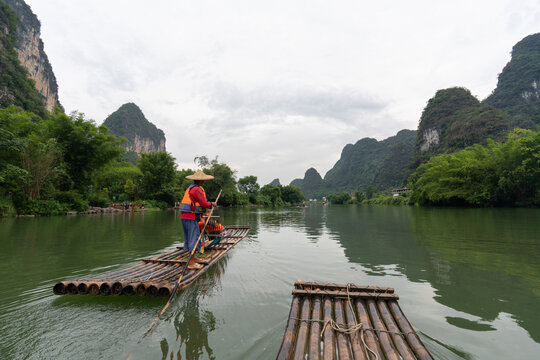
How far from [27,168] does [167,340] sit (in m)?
23.9

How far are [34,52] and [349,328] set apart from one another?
343 ft

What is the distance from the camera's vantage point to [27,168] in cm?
1945

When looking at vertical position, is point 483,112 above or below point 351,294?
above

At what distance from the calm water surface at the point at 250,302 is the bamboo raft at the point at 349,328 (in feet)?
1.63

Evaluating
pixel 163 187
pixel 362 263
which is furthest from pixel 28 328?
pixel 163 187

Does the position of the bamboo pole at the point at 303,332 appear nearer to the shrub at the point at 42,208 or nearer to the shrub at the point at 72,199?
the shrub at the point at 42,208

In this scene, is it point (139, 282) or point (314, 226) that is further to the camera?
point (314, 226)

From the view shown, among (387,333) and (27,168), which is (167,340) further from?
(27,168)

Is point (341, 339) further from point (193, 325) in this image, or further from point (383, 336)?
point (193, 325)

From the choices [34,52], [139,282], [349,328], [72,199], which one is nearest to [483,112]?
[349,328]

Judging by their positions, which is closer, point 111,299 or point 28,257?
point 111,299

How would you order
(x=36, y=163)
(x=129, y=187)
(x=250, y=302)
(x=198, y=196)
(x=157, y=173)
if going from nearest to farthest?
(x=250, y=302) → (x=198, y=196) → (x=36, y=163) → (x=129, y=187) → (x=157, y=173)

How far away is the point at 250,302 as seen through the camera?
4.47 m

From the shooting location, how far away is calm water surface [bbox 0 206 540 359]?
305cm
